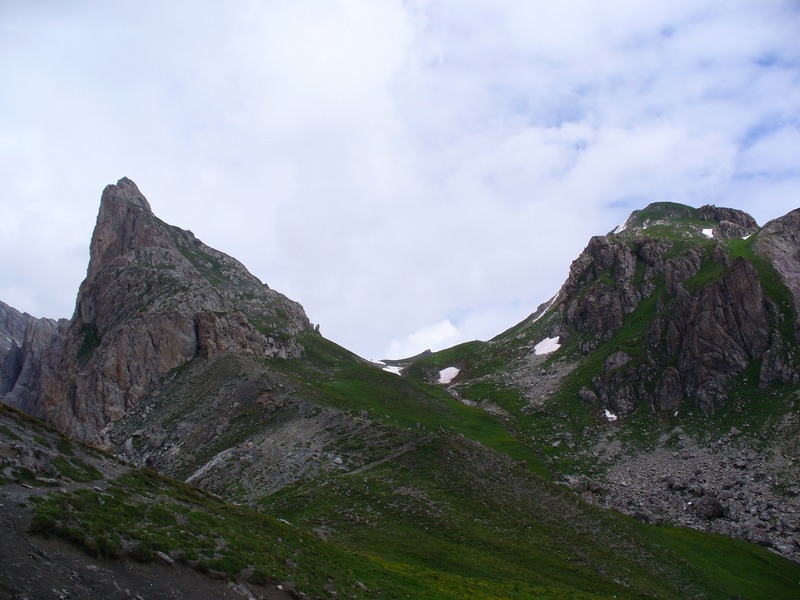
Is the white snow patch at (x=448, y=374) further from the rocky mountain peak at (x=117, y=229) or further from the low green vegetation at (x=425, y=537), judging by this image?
the low green vegetation at (x=425, y=537)

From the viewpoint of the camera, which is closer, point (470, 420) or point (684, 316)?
point (470, 420)

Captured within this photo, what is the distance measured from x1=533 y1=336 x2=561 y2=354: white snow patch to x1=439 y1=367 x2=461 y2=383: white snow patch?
27.3 metres

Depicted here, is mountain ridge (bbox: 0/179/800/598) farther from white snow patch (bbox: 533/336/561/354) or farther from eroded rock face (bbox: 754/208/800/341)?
white snow patch (bbox: 533/336/561/354)

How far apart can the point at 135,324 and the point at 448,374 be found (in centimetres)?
10252

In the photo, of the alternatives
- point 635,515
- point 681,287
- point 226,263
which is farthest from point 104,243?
point 681,287

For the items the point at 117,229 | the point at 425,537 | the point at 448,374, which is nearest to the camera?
the point at 425,537

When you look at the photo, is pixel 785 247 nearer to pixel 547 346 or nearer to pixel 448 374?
pixel 547 346

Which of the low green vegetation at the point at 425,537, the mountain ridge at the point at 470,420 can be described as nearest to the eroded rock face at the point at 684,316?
the mountain ridge at the point at 470,420

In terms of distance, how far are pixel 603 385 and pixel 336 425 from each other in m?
75.3

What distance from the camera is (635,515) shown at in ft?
240

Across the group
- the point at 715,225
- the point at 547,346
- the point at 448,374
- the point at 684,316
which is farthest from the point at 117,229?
the point at 715,225

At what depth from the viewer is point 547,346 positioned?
158375mm

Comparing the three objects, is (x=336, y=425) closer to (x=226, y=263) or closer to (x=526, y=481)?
(x=526, y=481)

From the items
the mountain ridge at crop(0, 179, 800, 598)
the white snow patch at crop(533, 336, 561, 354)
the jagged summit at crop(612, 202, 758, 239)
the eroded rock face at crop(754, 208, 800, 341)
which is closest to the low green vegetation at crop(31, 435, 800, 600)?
the mountain ridge at crop(0, 179, 800, 598)
